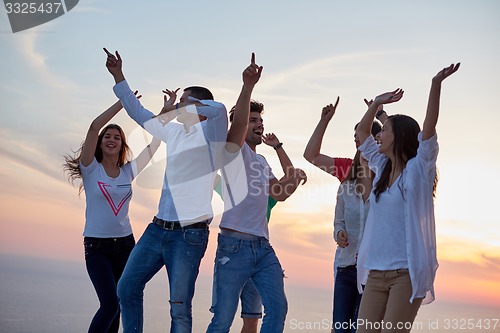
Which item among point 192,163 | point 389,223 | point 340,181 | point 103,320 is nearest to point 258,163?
point 192,163

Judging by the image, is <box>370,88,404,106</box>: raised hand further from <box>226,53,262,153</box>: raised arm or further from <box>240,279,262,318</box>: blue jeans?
<box>240,279,262,318</box>: blue jeans

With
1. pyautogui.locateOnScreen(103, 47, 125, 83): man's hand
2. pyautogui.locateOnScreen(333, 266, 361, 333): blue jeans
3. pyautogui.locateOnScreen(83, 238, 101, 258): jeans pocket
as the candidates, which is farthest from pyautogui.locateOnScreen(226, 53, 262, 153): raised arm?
pyautogui.locateOnScreen(83, 238, 101, 258): jeans pocket

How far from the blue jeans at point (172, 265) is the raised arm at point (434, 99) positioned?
1.74 metres

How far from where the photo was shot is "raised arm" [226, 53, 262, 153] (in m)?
4.48

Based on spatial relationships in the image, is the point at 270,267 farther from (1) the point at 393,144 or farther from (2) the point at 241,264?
(1) the point at 393,144

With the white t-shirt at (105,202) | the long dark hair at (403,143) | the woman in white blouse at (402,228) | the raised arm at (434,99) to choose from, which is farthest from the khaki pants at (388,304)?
the white t-shirt at (105,202)

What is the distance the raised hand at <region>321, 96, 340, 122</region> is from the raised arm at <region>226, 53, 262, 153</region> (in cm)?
115

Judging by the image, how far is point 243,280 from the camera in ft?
16.1

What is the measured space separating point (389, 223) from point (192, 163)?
1477 mm

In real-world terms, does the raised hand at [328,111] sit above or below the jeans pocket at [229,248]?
above

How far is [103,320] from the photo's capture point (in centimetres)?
580

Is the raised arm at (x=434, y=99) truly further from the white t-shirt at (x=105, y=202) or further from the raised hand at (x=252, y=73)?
the white t-shirt at (x=105, y=202)

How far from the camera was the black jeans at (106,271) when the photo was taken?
581 cm

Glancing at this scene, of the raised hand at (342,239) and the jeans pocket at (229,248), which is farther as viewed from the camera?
the raised hand at (342,239)
